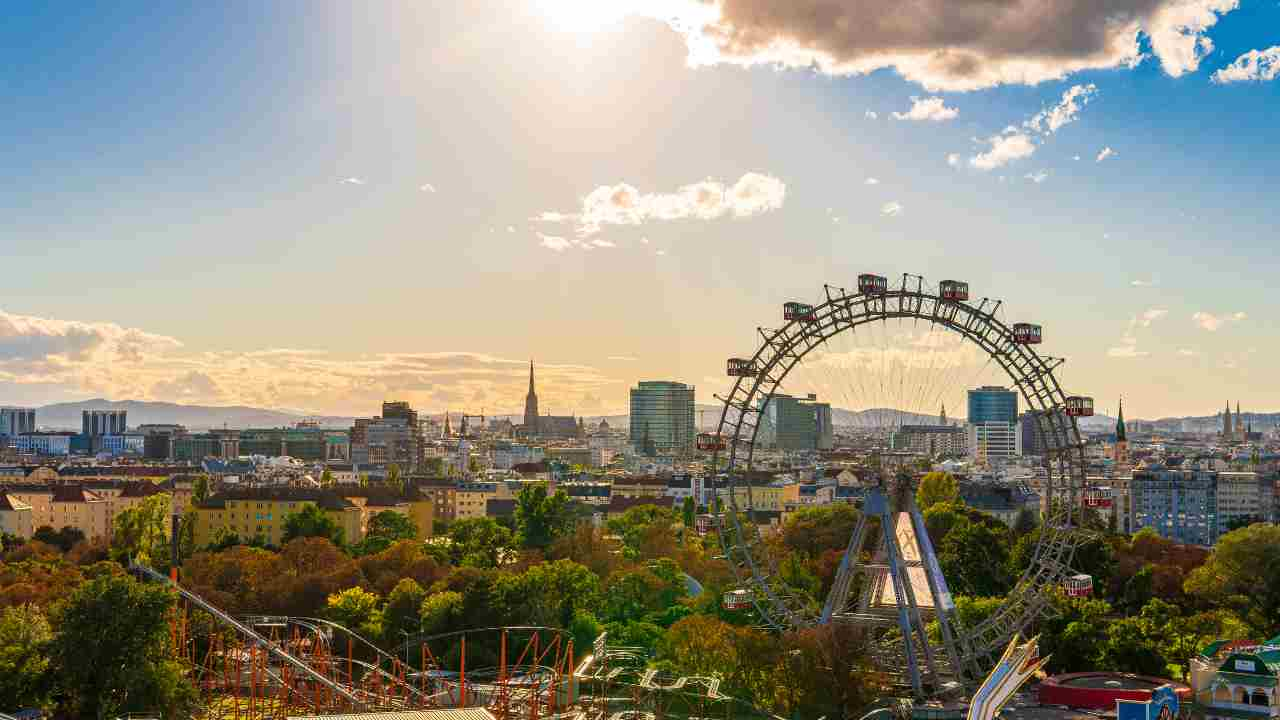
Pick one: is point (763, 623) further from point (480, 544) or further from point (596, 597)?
point (480, 544)

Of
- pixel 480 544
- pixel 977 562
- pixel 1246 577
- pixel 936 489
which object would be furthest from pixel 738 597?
pixel 936 489

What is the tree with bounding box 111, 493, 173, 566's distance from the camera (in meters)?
97.6

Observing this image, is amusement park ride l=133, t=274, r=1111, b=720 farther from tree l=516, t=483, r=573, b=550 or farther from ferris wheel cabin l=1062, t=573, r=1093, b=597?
tree l=516, t=483, r=573, b=550

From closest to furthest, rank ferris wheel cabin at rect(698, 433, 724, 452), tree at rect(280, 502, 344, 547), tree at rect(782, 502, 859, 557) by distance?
ferris wheel cabin at rect(698, 433, 724, 452)
tree at rect(782, 502, 859, 557)
tree at rect(280, 502, 344, 547)

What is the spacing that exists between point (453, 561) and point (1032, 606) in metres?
47.7

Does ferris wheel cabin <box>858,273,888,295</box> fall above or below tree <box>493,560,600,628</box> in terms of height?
above

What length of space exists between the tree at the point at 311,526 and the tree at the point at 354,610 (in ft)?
116

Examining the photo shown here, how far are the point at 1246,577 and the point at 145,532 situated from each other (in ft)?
252

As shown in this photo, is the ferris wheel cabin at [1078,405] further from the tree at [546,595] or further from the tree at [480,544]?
the tree at [480,544]

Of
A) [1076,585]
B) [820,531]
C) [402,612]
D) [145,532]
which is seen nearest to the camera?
[1076,585]

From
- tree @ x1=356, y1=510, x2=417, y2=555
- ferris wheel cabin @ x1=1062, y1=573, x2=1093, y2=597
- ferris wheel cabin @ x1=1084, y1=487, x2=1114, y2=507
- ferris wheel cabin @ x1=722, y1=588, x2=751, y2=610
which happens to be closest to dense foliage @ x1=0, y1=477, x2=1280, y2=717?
ferris wheel cabin @ x1=1062, y1=573, x2=1093, y2=597

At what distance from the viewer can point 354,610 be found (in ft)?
244

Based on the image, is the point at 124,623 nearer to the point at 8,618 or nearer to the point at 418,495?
the point at 8,618

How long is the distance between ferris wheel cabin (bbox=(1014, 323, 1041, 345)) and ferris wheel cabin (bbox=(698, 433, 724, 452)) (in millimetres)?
14717
